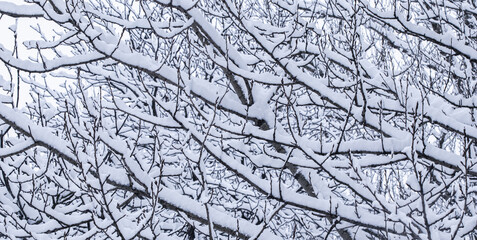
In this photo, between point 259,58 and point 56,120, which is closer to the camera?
point 259,58

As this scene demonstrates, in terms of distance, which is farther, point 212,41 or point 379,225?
point 212,41

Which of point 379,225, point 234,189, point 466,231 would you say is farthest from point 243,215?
point 466,231

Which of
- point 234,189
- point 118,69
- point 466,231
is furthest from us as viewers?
point 118,69

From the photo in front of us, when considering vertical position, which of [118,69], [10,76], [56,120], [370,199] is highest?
[118,69]

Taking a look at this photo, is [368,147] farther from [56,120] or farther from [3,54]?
[56,120]

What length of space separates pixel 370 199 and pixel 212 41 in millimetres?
1389

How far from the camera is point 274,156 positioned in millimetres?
2941

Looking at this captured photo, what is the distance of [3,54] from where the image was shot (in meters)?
2.58

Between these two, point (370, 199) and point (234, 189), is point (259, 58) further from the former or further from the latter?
point (234, 189)

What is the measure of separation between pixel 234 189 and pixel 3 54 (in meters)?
3.50

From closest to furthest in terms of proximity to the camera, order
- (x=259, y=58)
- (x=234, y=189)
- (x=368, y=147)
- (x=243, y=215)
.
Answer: (x=368, y=147)
(x=259, y=58)
(x=234, y=189)
(x=243, y=215)

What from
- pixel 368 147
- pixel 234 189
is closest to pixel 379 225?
pixel 368 147

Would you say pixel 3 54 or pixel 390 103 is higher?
pixel 390 103

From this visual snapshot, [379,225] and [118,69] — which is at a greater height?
[118,69]
